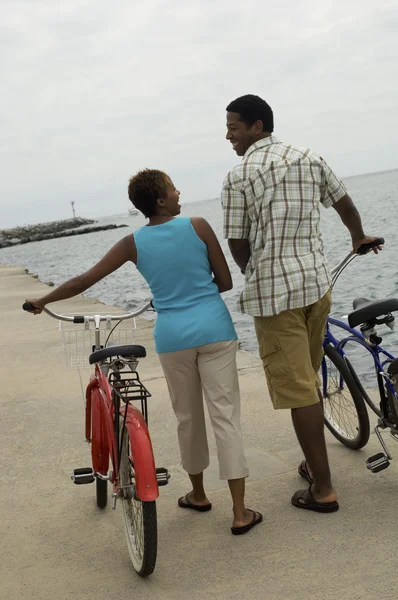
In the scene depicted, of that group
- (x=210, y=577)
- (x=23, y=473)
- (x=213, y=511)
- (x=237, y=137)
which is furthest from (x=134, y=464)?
(x=23, y=473)

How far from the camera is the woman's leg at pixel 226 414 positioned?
13.2 feet

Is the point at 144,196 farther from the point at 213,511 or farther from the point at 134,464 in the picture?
the point at 213,511

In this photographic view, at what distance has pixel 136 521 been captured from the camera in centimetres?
373

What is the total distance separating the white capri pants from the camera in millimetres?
4016

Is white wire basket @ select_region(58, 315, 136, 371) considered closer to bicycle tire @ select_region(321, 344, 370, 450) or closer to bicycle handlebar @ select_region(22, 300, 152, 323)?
bicycle handlebar @ select_region(22, 300, 152, 323)

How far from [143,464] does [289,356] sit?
1.06m

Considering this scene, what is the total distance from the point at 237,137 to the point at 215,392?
136 centimetres

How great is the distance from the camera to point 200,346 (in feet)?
13.1

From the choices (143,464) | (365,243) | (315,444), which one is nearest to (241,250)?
(365,243)

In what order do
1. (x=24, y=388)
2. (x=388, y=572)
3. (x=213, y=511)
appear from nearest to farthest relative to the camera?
(x=388, y=572)
(x=213, y=511)
(x=24, y=388)

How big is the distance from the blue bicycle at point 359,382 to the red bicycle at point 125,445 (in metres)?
1.24

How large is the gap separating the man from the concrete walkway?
0.36m

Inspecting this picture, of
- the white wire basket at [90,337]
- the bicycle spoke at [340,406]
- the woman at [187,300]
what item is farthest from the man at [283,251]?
the bicycle spoke at [340,406]

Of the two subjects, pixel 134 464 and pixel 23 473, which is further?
pixel 23 473
